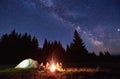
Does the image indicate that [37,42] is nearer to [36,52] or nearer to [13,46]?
[36,52]

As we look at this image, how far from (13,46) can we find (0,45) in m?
4.59

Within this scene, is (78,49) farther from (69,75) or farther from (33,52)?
(69,75)

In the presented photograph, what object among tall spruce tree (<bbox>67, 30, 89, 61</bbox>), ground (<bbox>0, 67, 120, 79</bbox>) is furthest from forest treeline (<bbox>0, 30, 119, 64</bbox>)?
ground (<bbox>0, 67, 120, 79</bbox>)

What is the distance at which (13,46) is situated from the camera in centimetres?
6331

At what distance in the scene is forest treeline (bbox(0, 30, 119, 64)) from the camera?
62.3m

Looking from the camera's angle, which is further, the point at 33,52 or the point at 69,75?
the point at 33,52

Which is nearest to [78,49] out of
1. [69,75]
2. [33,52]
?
[33,52]

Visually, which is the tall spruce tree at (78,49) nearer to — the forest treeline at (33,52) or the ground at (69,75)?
the forest treeline at (33,52)

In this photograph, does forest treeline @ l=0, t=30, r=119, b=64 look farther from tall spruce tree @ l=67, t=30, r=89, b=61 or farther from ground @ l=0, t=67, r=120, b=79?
ground @ l=0, t=67, r=120, b=79

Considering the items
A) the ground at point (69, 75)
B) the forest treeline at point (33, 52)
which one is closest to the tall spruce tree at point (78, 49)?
the forest treeline at point (33, 52)

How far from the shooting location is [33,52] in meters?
68.6

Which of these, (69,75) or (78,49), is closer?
(69,75)

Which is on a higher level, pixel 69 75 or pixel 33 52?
pixel 33 52

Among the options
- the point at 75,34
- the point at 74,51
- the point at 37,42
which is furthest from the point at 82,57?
the point at 37,42
